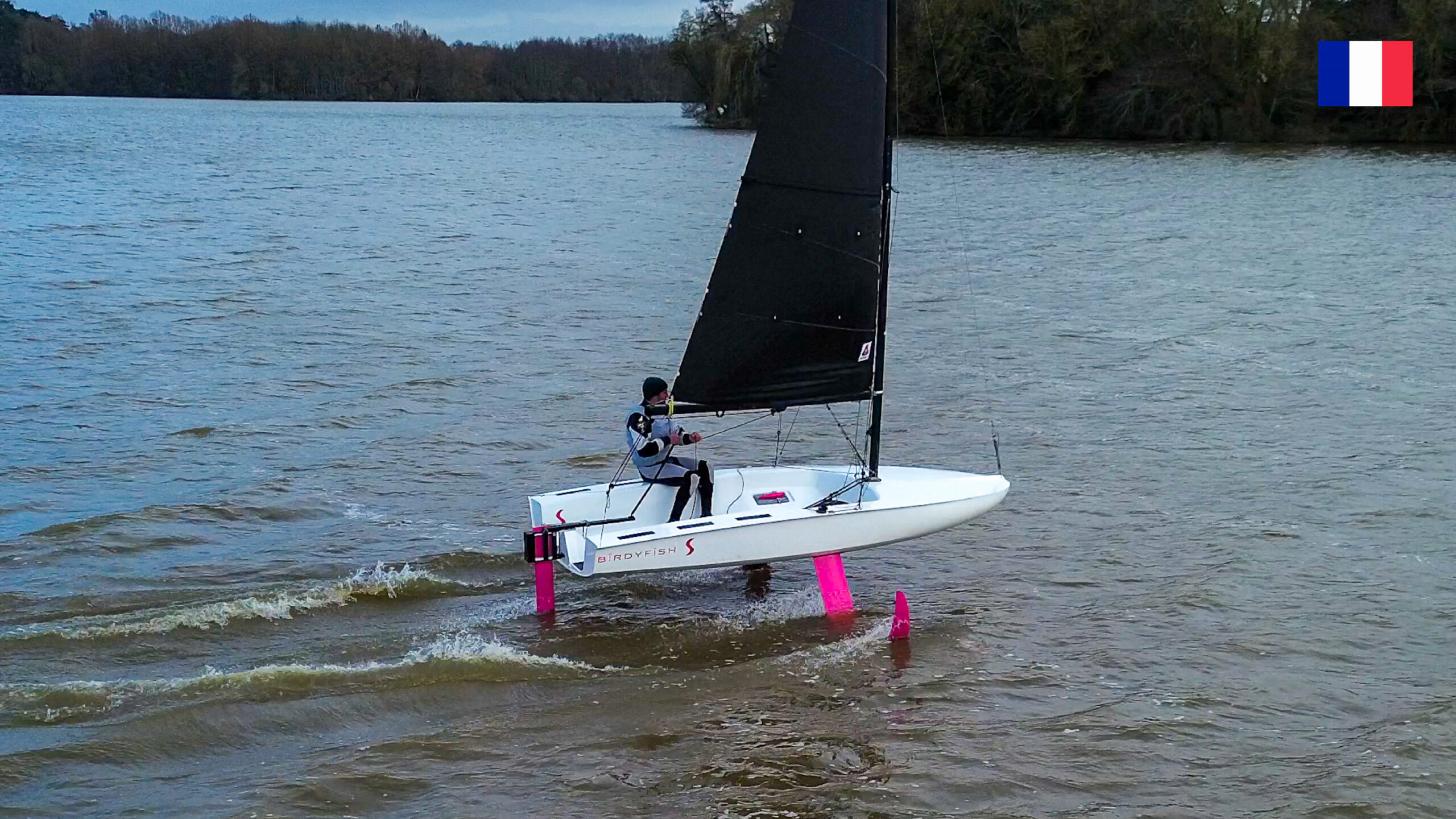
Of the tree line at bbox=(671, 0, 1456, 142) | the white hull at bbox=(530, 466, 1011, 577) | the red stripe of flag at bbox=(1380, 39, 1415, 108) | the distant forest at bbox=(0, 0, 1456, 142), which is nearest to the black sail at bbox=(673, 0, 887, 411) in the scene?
the white hull at bbox=(530, 466, 1011, 577)

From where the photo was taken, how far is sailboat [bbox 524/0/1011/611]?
379 inches

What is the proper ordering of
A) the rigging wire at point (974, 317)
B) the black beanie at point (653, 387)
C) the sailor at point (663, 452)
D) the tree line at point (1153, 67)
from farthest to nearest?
the tree line at point (1153, 67)
the rigging wire at point (974, 317)
the sailor at point (663, 452)
the black beanie at point (653, 387)

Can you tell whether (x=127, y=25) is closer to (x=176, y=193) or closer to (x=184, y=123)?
(x=184, y=123)

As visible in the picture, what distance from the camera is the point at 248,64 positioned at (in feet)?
467

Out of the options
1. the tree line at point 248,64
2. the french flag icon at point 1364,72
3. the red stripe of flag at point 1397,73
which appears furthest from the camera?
the tree line at point 248,64

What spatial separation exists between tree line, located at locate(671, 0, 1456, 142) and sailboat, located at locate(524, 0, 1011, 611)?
43.4 m

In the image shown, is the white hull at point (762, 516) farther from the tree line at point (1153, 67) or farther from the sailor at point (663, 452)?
the tree line at point (1153, 67)

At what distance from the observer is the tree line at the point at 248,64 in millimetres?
144750

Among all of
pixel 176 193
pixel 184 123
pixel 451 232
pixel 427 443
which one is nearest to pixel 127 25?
pixel 184 123

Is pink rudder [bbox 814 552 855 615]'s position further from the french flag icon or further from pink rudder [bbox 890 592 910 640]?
the french flag icon

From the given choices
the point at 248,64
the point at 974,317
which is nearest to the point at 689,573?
the point at 974,317

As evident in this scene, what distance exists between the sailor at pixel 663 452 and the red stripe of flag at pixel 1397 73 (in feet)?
174

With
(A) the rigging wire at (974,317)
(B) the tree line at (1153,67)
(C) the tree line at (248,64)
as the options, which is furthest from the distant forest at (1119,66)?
(C) the tree line at (248,64)

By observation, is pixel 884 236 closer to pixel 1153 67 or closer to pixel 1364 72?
pixel 1364 72
